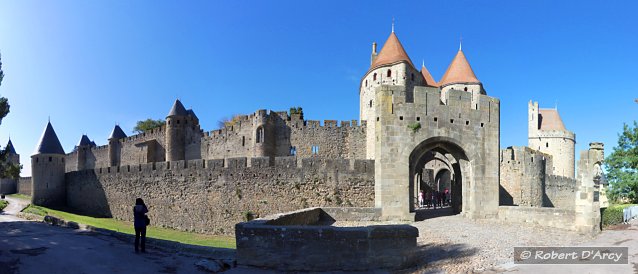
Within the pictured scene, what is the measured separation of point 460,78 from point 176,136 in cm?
2822

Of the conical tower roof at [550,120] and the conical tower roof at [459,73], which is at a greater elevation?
the conical tower roof at [459,73]

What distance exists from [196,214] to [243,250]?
14402 millimetres

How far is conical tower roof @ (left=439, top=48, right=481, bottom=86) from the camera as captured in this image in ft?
99.6

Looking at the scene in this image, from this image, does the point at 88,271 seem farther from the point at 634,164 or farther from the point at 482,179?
the point at 634,164

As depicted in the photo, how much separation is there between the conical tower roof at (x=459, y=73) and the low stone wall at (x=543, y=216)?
17.9m

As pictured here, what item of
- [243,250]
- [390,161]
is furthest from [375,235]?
[390,161]

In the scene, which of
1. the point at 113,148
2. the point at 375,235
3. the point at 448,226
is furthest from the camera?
the point at 113,148

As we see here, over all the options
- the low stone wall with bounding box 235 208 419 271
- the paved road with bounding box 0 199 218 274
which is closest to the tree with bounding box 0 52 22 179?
the paved road with bounding box 0 199 218 274

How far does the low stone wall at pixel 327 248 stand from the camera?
793 cm

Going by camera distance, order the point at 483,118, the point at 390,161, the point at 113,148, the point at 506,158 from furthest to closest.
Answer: the point at 113,148
the point at 506,158
the point at 483,118
the point at 390,161

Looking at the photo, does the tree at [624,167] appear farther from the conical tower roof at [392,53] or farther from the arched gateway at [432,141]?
the conical tower roof at [392,53]

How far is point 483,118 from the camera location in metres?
15.6

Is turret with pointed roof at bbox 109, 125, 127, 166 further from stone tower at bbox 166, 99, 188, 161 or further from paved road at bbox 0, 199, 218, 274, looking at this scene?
paved road at bbox 0, 199, 218, 274

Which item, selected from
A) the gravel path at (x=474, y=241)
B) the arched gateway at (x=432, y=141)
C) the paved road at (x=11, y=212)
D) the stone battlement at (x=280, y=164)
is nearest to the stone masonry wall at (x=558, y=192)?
the arched gateway at (x=432, y=141)
